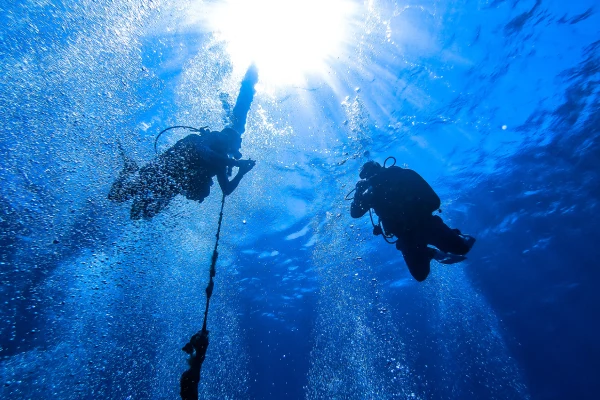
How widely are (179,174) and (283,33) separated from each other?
6250 millimetres

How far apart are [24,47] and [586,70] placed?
18953mm

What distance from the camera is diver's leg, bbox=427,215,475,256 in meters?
5.11

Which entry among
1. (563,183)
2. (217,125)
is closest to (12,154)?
(217,125)

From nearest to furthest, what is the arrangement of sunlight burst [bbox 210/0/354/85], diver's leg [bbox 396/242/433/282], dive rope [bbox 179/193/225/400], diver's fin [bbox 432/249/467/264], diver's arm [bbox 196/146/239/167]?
dive rope [bbox 179/193/225/400]
diver's leg [bbox 396/242/433/282]
diver's fin [bbox 432/249/467/264]
diver's arm [bbox 196/146/239/167]
sunlight burst [bbox 210/0/354/85]

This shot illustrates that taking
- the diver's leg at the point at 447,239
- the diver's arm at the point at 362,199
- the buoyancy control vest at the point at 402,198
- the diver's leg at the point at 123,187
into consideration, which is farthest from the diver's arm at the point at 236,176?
the diver's leg at the point at 447,239

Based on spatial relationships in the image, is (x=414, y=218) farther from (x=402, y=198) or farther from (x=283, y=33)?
(x=283, y=33)

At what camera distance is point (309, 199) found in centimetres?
1661

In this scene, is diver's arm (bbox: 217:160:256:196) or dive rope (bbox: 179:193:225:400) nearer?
dive rope (bbox: 179:193:225:400)

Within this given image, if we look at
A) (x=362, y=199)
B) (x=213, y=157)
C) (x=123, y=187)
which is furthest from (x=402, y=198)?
(x=123, y=187)

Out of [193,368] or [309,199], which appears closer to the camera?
[193,368]

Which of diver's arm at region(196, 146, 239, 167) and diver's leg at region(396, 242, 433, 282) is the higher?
diver's arm at region(196, 146, 239, 167)

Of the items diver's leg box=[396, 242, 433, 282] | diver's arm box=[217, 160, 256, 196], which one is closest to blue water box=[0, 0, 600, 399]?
diver's arm box=[217, 160, 256, 196]

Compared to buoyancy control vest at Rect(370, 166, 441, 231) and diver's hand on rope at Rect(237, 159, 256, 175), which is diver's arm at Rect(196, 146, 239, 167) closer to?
diver's hand on rope at Rect(237, 159, 256, 175)

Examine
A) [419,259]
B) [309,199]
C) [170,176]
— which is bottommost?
[419,259]
